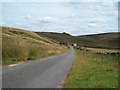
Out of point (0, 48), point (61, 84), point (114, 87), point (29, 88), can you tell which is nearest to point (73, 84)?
point (61, 84)

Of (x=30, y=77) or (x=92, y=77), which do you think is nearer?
(x=30, y=77)

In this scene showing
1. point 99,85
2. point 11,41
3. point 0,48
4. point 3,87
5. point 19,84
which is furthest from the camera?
point 11,41

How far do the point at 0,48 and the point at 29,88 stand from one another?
2137 cm

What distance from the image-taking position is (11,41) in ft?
126

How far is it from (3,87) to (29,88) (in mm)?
1037

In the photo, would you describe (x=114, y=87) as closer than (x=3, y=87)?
No

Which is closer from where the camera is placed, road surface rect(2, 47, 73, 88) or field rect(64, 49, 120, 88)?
road surface rect(2, 47, 73, 88)

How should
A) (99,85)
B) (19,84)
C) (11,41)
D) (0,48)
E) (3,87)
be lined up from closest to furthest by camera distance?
(3,87)
(19,84)
(99,85)
(0,48)
(11,41)

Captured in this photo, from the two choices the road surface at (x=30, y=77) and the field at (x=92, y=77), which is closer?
the road surface at (x=30, y=77)

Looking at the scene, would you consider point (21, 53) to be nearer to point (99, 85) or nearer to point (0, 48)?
point (0, 48)

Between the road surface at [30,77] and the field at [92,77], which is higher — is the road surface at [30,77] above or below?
above

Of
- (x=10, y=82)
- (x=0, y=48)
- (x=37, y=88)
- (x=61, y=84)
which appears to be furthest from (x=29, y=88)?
(x=0, y=48)

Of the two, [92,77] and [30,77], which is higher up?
[30,77]

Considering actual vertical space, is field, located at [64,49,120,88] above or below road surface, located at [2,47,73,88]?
below
